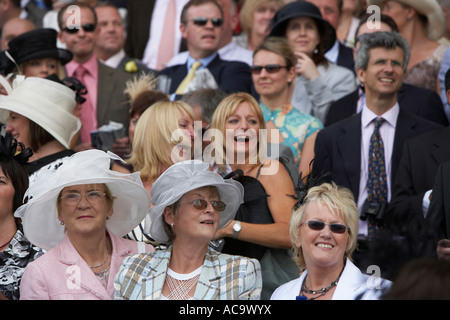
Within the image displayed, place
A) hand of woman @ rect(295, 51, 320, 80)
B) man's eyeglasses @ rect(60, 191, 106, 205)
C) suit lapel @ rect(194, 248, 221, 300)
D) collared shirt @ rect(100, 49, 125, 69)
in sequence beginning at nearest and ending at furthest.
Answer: suit lapel @ rect(194, 248, 221, 300), man's eyeglasses @ rect(60, 191, 106, 205), hand of woman @ rect(295, 51, 320, 80), collared shirt @ rect(100, 49, 125, 69)

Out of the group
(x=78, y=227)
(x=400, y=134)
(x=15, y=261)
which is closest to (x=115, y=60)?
(x=400, y=134)

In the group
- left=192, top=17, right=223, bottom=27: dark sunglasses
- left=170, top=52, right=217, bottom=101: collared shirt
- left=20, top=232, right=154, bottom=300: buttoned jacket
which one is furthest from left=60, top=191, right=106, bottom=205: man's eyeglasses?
left=192, top=17, right=223, bottom=27: dark sunglasses

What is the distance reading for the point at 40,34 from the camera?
7.33 meters

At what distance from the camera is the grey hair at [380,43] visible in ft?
21.3

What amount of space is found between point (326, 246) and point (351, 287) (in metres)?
0.27

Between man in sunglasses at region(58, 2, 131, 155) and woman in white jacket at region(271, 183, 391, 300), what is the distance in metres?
2.93

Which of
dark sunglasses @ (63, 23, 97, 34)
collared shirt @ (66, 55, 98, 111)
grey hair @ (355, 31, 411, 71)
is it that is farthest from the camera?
dark sunglasses @ (63, 23, 97, 34)

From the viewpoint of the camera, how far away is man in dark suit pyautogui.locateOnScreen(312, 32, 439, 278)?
6215mm

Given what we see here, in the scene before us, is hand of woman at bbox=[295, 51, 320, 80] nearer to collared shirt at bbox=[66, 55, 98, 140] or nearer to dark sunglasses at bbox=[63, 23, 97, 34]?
collared shirt at bbox=[66, 55, 98, 140]

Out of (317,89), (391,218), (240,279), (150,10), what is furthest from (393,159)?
(150,10)

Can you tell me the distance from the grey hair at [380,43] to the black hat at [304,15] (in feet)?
3.22

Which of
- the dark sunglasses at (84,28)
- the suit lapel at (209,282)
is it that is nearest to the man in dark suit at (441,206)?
the suit lapel at (209,282)

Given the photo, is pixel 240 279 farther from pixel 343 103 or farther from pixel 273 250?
pixel 343 103
